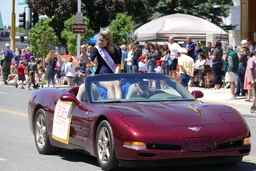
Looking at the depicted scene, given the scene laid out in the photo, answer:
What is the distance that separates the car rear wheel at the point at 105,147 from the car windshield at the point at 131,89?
0.79 m

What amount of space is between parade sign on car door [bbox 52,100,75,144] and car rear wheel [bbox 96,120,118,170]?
87cm

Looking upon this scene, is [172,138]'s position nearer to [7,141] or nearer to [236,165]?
[236,165]

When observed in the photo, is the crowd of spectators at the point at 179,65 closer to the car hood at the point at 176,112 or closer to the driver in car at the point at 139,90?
the driver in car at the point at 139,90

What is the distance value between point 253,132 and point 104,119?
5.08 m

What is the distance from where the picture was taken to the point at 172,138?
21.7 feet

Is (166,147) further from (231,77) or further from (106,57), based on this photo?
(231,77)

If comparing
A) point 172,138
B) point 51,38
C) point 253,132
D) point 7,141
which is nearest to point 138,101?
point 172,138

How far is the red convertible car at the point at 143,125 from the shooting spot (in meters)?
6.63

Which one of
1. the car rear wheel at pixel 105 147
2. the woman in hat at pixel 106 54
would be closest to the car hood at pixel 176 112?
the car rear wheel at pixel 105 147

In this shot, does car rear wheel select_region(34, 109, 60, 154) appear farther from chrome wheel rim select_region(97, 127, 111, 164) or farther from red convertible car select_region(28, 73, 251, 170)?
chrome wheel rim select_region(97, 127, 111, 164)

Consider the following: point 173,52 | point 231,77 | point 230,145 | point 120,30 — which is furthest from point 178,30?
point 230,145

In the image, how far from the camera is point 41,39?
38.7 meters

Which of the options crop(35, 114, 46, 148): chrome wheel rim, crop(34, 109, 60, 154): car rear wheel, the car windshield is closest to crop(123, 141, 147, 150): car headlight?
the car windshield

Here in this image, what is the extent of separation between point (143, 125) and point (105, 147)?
1.86 feet
